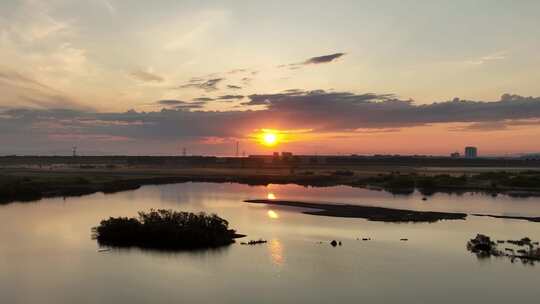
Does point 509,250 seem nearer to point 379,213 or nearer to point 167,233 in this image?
point 379,213

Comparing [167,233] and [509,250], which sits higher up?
[167,233]

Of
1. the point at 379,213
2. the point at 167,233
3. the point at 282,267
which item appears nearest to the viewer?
the point at 282,267

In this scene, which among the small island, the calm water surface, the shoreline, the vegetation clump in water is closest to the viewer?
the calm water surface

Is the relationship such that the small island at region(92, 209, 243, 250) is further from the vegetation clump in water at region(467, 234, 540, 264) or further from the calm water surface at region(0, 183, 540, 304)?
the vegetation clump in water at region(467, 234, 540, 264)

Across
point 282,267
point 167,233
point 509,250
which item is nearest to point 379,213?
point 509,250

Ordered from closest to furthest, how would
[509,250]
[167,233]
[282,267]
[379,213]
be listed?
[282,267]
[509,250]
[167,233]
[379,213]

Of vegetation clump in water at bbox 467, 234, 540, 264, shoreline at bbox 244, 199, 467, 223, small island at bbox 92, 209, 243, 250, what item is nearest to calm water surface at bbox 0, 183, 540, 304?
vegetation clump in water at bbox 467, 234, 540, 264

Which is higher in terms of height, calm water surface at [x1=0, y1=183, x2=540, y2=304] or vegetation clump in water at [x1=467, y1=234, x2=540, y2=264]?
vegetation clump in water at [x1=467, y1=234, x2=540, y2=264]

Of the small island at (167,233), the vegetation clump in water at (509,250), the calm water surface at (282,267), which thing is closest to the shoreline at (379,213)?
the calm water surface at (282,267)
